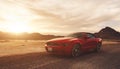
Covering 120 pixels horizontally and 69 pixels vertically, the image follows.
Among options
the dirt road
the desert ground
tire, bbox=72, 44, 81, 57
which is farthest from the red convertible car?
the dirt road

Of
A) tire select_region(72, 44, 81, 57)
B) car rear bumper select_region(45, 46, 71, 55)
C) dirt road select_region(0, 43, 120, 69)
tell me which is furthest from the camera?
tire select_region(72, 44, 81, 57)

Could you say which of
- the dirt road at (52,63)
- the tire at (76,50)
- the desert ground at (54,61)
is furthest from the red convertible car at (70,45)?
the dirt road at (52,63)

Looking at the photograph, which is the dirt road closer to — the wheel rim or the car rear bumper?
the car rear bumper

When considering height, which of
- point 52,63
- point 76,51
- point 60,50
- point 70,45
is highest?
point 70,45

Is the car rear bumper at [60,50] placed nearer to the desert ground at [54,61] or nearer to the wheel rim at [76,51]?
the desert ground at [54,61]

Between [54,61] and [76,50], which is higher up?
[76,50]

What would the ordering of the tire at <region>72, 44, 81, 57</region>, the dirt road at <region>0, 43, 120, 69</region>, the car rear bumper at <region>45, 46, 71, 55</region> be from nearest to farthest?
the dirt road at <region>0, 43, 120, 69</region>, the car rear bumper at <region>45, 46, 71, 55</region>, the tire at <region>72, 44, 81, 57</region>

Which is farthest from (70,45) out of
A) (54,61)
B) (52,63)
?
(52,63)

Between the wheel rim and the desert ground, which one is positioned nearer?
the desert ground

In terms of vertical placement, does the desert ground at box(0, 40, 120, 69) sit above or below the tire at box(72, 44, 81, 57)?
below

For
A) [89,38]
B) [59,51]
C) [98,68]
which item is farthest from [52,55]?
[98,68]

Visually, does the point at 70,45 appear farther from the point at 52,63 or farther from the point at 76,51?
the point at 52,63

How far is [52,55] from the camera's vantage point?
12.6 m

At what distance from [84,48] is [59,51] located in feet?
7.10
